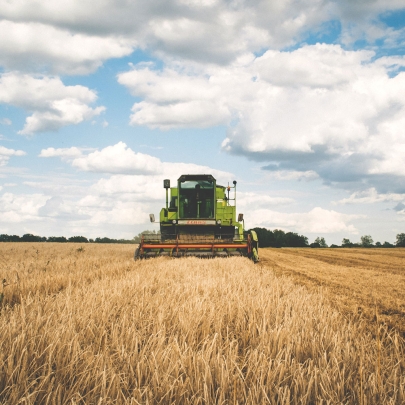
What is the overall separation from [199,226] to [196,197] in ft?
4.77

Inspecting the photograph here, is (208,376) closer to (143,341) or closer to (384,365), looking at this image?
(143,341)

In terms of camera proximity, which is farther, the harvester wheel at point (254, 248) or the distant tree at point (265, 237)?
the distant tree at point (265, 237)

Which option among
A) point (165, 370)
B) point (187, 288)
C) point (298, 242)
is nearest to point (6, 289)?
point (187, 288)

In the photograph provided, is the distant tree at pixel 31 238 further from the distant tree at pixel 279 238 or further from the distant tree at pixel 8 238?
the distant tree at pixel 279 238

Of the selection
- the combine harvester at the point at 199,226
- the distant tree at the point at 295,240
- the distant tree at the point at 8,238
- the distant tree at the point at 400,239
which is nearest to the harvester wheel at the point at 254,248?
the combine harvester at the point at 199,226

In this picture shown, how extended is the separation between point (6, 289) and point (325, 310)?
461cm

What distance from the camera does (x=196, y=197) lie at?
16141 millimetres

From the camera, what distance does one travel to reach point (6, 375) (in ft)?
7.25

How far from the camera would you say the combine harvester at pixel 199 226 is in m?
13.9

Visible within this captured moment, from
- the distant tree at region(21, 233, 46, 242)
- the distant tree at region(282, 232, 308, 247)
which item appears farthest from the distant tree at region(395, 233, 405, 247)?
the distant tree at region(21, 233, 46, 242)

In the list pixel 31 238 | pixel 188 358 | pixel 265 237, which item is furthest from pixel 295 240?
pixel 188 358

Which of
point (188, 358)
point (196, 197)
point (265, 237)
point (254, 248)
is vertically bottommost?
point (188, 358)

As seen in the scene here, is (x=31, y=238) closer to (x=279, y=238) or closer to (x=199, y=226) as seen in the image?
(x=279, y=238)

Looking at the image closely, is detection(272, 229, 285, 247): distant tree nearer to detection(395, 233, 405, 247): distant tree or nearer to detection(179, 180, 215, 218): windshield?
detection(395, 233, 405, 247): distant tree
